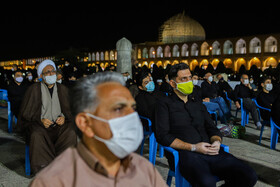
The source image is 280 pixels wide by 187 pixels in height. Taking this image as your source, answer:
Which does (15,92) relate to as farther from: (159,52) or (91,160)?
(159,52)

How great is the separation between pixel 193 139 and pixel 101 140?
1.64m

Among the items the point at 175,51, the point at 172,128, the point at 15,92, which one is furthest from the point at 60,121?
the point at 175,51

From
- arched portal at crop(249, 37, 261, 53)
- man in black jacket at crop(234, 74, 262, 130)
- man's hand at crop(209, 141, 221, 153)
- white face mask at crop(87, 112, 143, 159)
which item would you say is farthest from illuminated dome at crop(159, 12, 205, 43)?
white face mask at crop(87, 112, 143, 159)

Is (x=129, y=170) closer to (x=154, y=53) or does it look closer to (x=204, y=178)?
(x=204, y=178)

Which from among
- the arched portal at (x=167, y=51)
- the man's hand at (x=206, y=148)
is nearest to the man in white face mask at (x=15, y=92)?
the man's hand at (x=206, y=148)

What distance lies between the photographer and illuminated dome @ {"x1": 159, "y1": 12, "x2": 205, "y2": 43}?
53.8 meters

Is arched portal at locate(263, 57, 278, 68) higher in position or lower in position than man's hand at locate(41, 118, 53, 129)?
higher

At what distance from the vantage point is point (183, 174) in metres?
2.67

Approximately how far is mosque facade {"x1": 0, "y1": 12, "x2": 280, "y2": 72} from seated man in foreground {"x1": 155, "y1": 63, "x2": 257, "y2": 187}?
119ft

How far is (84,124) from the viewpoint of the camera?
143cm

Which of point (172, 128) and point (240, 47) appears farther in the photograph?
point (240, 47)

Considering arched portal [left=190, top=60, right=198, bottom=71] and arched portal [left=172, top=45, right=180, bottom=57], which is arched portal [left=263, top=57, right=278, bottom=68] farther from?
arched portal [left=172, top=45, right=180, bottom=57]

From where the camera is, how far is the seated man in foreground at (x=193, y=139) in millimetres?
2510

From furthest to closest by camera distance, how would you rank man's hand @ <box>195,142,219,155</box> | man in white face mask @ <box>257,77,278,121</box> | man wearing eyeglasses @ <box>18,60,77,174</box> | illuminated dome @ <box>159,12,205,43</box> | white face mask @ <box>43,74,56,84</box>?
illuminated dome @ <box>159,12,205,43</box>
man in white face mask @ <box>257,77,278,121</box>
white face mask @ <box>43,74,56,84</box>
man wearing eyeglasses @ <box>18,60,77,174</box>
man's hand @ <box>195,142,219,155</box>
